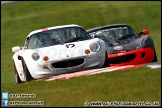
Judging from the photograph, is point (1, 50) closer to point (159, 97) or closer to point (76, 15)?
point (76, 15)

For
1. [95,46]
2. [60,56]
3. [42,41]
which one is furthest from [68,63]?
[42,41]

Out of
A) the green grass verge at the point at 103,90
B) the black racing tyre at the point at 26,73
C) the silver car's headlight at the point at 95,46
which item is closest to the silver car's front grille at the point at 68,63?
the silver car's headlight at the point at 95,46

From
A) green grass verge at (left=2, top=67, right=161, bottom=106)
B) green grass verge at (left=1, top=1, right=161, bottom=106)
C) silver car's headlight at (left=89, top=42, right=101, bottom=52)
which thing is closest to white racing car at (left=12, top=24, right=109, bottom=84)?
silver car's headlight at (left=89, top=42, right=101, bottom=52)

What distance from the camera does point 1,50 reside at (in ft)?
89.0

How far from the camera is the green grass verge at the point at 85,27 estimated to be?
612cm

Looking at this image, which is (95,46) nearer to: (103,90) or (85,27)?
(103,90)

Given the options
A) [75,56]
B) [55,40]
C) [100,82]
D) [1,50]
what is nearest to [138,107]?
A: [100,82]

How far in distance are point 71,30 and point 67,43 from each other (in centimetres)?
96

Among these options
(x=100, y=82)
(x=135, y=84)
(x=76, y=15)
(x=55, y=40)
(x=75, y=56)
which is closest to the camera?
(x=135, y=84)

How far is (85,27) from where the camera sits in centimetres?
3148

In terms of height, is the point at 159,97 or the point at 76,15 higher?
the point at 76,15

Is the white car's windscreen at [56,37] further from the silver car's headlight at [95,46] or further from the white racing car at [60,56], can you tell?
the silver car's headlight at [95,46]

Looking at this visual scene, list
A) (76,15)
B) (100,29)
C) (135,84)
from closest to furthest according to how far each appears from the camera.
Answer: (135,84), (100,29), (76,15)

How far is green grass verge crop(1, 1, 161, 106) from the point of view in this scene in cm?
612
